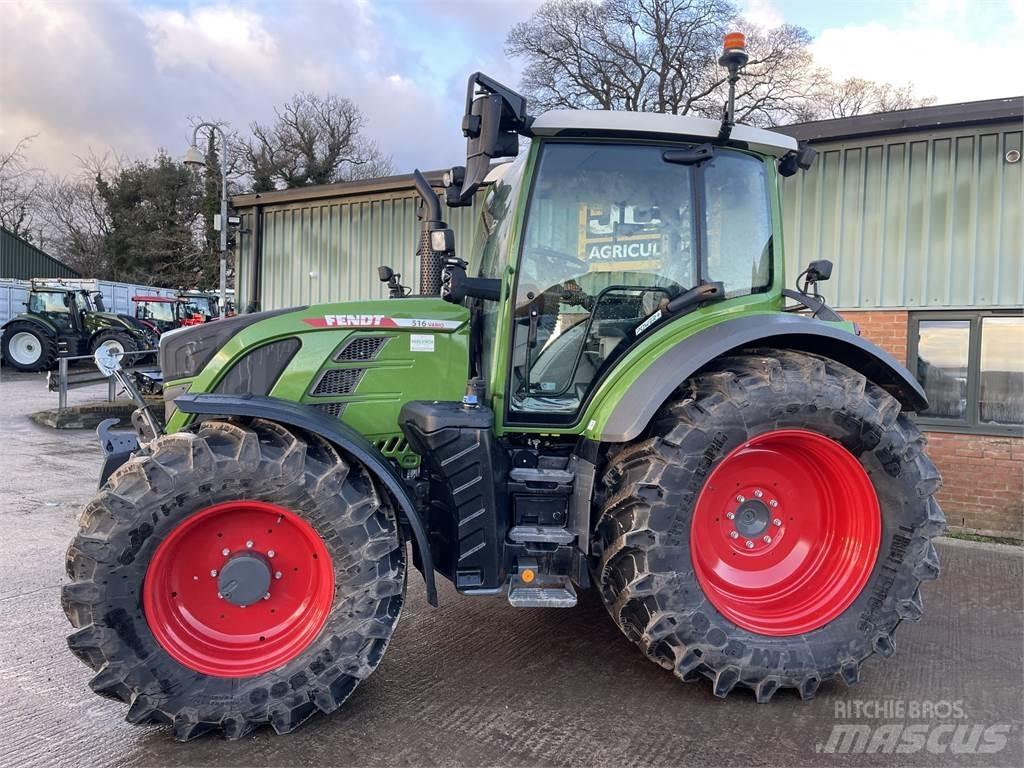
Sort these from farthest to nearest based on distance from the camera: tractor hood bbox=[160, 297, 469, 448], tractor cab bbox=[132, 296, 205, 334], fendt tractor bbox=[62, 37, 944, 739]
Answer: tractor cab bbox=[132, 296, 205, 334] → tractor hood bbox=[160, 297, 469, 448] → fendt tractor bbox=[62, 37, 944, 739]

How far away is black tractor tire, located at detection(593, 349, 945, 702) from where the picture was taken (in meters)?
2.94

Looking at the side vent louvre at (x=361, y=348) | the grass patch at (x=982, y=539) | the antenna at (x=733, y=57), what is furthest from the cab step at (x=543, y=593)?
the grass patch at (x=982, y=539)

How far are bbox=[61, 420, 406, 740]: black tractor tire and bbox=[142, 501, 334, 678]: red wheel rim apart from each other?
0.05 meters

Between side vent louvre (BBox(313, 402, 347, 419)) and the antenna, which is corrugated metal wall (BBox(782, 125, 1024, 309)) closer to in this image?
the antenna

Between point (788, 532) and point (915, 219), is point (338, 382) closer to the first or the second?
point (788, 532)

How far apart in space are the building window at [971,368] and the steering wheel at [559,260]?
13.9ft

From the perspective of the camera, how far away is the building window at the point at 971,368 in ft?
19.3

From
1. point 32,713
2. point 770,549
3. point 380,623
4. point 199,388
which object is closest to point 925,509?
point 770,549

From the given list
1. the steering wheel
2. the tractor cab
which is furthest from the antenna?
the tractor cab

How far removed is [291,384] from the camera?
3221 mm

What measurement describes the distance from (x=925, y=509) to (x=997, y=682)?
3.05 ft

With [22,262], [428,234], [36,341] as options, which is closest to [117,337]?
[36,341]

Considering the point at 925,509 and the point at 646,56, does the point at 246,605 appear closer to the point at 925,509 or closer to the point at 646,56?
the point at 925,509

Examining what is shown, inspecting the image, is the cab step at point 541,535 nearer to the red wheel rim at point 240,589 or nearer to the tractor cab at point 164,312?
the red wheel rim at point 240,589
